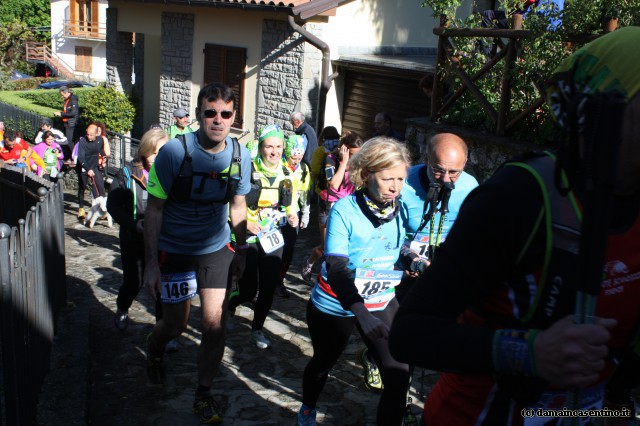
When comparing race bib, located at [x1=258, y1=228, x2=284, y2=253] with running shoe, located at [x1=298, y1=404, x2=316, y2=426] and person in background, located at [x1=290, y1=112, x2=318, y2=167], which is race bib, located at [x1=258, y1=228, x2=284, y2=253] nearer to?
running shoe, located at [x1=298, y1=404, x2=316, y2=426]

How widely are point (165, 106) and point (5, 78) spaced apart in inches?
947

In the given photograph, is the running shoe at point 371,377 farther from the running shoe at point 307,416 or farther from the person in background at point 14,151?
the person in background at point 14,151

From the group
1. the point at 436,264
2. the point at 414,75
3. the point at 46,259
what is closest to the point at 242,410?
the point at 46,259

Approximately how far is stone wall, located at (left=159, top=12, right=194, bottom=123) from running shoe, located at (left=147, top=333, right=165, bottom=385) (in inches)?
476

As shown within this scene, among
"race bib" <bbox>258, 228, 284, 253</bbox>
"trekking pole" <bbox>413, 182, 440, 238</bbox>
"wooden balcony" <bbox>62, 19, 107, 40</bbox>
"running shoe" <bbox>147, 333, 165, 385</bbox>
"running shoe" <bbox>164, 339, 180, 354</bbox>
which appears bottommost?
"running shoe" <bbox>164, 339, 180, 354</bbox>

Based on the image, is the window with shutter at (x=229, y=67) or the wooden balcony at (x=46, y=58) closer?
the window with shutter at (x=229, y=67)

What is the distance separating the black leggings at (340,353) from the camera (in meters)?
3.93

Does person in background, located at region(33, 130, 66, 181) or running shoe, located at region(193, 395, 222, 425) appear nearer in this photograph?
running shoe, located at region(193, 395, 222, 425)

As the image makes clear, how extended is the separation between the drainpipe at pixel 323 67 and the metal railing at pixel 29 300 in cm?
810

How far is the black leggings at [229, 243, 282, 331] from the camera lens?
6137 mm

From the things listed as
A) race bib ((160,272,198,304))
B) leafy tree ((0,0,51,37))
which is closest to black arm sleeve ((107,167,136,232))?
race bib ((160,272,198,304))

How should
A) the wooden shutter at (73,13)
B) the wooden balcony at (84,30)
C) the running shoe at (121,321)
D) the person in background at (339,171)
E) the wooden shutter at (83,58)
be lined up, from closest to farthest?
1. the running shoe at (121,321)
2. the person in background at (339,171)
3. the wooden balcony at (84,30)
4. the wooden shutter at (73,13)
5. the wooden shutter at (83,58)

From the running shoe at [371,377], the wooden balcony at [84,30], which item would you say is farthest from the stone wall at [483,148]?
the wooden balcony at [84,30]

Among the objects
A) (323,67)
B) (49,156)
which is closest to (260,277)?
(49,156)
